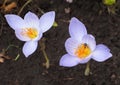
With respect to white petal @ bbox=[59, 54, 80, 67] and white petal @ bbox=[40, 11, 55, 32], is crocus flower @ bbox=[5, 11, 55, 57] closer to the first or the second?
white petal @ bbox=[40, 11, 55, 32]

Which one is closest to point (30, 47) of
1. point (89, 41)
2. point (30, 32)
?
point (30, 32)

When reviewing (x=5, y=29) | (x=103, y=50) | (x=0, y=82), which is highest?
(x=103, y=50)

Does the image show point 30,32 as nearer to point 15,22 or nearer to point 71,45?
point 15,22

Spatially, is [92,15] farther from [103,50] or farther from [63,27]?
[103,50]

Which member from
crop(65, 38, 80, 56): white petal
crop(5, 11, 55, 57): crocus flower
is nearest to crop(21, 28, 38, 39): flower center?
crop(5, 11, 55, 57): crocus flower

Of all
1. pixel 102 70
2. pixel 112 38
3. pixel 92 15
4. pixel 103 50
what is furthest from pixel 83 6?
pixel 103 50
